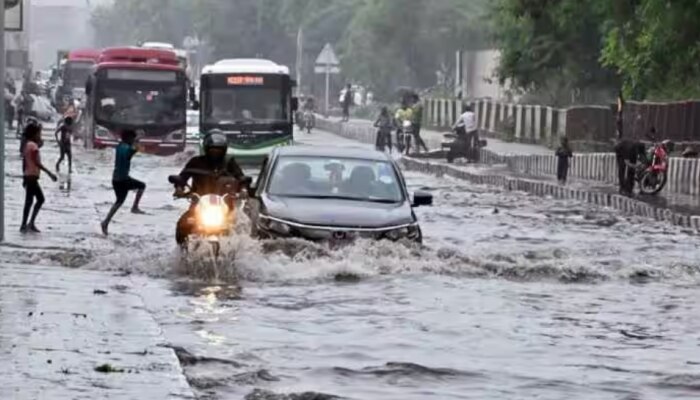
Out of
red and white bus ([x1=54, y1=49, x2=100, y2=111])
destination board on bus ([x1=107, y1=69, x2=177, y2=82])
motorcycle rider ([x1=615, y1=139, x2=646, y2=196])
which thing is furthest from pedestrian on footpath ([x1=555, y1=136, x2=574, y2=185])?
red and white bus ([x1=54, y1=49, x2=100, y2=111])

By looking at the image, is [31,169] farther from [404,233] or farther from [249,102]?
[249,102]

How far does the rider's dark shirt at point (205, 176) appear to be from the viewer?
1848cm

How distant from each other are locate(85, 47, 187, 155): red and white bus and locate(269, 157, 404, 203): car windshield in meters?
29.6

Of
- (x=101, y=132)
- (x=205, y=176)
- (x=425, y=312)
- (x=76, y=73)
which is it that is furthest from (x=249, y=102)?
(x=76, y=73)

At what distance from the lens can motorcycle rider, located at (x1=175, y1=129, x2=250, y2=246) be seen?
18469 millimetres

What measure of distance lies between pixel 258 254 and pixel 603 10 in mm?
27772

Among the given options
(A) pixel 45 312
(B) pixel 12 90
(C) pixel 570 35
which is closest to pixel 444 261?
(A) pixel 45 312

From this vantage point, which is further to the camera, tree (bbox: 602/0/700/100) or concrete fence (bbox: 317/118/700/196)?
tree (bbox: 602/0/700/100)

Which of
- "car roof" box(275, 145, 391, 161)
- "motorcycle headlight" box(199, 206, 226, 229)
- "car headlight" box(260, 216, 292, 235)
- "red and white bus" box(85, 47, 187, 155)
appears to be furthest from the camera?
"red and white bus" box(85, 47, 187, 155)

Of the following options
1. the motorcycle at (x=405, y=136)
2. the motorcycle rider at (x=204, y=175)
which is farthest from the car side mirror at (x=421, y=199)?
the motorcycle at (x=405, y=136)

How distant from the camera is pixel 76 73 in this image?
78.5 m

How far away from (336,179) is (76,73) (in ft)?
198

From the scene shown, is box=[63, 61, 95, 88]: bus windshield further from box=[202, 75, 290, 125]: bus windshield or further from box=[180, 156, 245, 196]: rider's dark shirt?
box=[180, 156, 245, 196]: rider's dark shirt

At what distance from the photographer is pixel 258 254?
18250 mm
